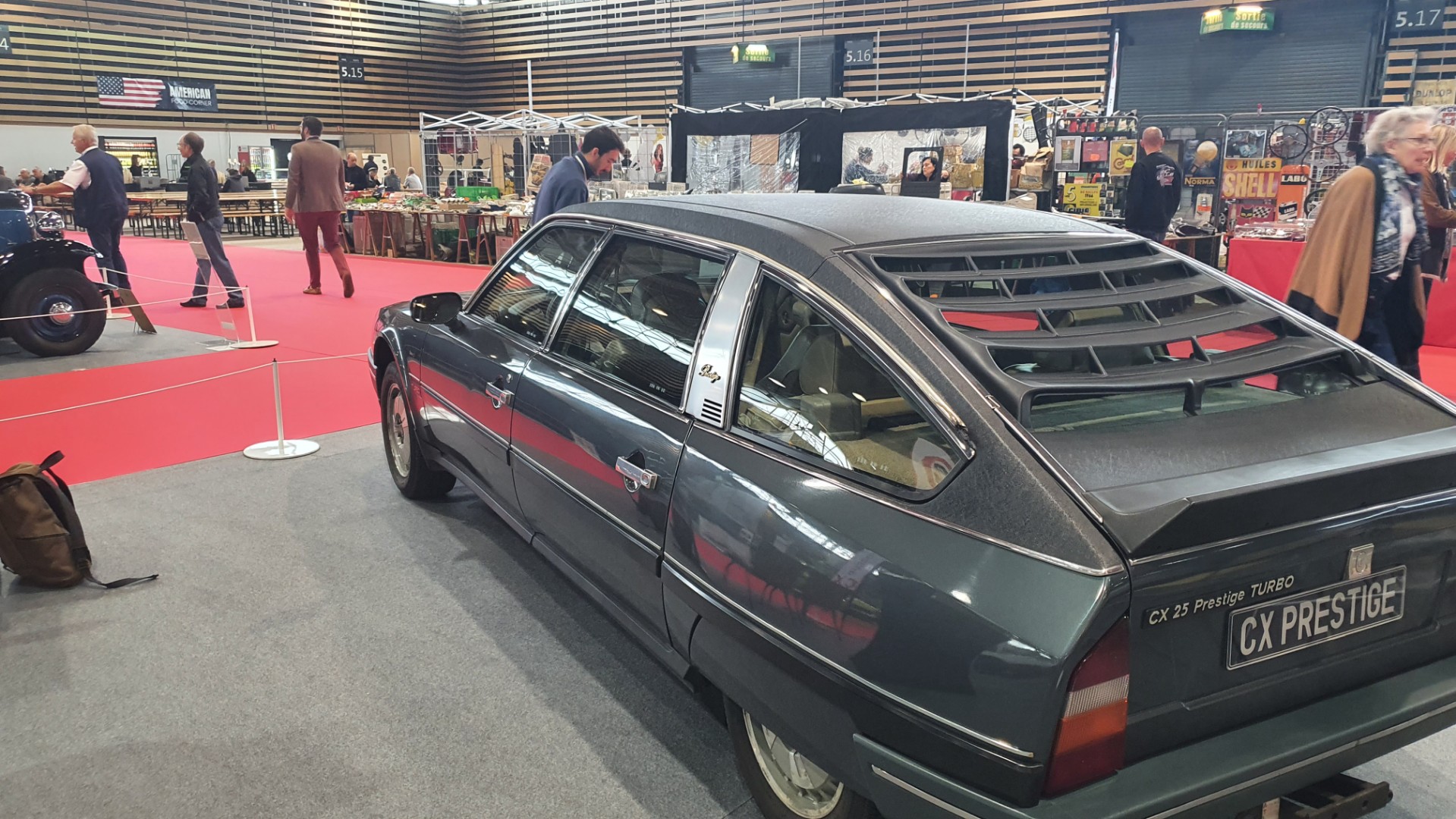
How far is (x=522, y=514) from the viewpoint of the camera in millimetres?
2910

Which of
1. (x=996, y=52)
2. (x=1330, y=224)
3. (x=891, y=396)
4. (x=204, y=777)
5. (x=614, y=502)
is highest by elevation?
(x=996, y=52)

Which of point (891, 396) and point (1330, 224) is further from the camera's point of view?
point (1330, 224)

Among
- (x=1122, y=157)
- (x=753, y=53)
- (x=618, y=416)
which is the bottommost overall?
(x=618, y=416)

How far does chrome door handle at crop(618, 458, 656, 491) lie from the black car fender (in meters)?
6.64

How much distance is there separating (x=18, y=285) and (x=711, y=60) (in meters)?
16.7

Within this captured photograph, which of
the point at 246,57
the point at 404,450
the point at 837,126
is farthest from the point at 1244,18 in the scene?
the point at 246,57

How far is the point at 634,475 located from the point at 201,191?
8.46 meters

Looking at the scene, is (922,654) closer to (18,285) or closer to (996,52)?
(18,285)

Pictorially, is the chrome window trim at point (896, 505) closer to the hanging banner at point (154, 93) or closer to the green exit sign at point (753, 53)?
→ the green exit sign at point (753, 53)

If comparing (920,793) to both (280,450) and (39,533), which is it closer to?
(39,533)

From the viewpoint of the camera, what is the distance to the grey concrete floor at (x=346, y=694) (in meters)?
2.18

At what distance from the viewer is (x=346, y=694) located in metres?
2.60

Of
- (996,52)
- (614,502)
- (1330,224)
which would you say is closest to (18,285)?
(614,502)

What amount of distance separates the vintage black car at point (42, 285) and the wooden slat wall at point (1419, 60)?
15.9m
